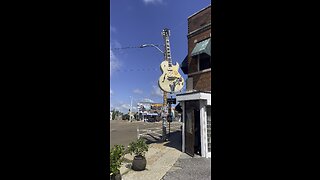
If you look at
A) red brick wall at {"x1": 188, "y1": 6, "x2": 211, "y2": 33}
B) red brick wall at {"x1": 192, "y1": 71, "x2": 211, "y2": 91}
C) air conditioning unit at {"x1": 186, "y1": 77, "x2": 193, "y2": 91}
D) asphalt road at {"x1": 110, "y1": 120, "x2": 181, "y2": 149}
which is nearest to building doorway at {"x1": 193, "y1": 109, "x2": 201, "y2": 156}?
red brick wall at {"x1": 192, "y1": 71, "x2": 211, "y2": 91}

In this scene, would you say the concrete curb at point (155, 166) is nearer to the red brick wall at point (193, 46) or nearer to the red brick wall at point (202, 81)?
the red brick wall at point (202, 81)

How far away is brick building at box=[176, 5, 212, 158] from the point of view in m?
9.67

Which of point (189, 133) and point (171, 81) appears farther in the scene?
point (171, 81)

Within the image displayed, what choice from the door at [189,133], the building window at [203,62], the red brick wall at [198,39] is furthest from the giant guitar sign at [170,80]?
the door at [189,133]

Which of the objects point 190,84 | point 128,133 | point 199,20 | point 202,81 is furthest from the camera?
point 128,133

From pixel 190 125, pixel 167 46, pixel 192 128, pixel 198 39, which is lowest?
pixel 192 128

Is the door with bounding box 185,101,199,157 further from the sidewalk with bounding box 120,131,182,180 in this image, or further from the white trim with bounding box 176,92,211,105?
the sidewalk with bounding box 120,131,182,180

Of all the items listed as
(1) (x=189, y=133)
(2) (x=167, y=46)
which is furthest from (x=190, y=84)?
(2) (x=167, y=46)

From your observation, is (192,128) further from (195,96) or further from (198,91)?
(198,91)

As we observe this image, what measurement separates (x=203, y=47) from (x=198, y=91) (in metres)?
3.07

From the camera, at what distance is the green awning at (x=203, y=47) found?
1121cm

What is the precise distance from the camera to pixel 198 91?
31.4ft
